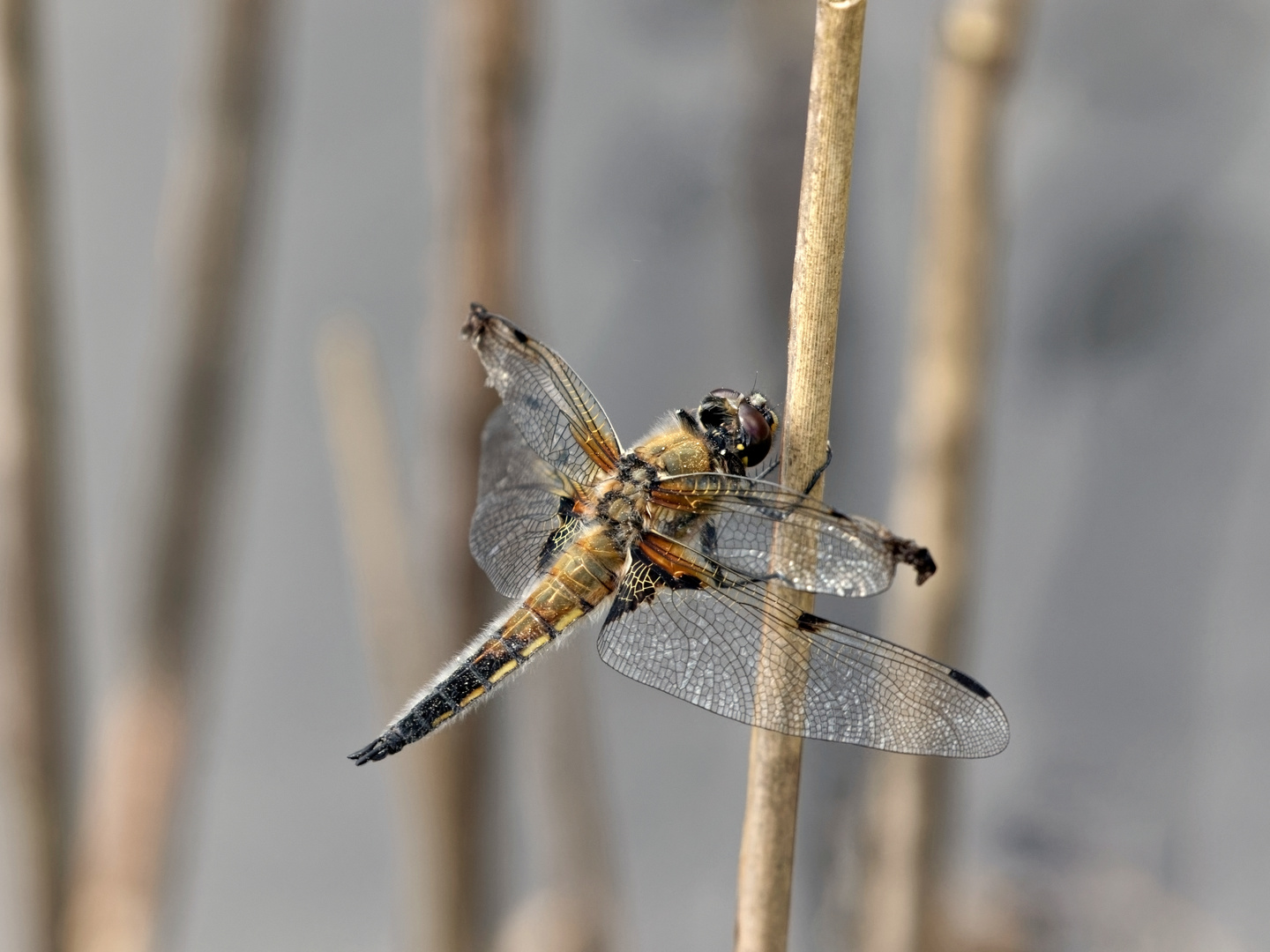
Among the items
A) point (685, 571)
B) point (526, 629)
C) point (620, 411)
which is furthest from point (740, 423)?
point (620, 411)

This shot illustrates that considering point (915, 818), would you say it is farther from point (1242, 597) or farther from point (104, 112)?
point (104, 112)

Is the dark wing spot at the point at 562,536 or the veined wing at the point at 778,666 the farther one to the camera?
the dark wing spot at the point at 562,536

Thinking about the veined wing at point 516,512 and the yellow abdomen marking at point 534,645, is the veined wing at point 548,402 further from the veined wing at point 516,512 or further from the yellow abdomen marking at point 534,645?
the yellow abdomen marking at point 534,645

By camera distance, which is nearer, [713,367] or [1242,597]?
[1242,597]

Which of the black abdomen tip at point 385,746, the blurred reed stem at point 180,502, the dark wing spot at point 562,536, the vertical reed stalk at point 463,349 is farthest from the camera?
the blurred reed stem at point 180,502

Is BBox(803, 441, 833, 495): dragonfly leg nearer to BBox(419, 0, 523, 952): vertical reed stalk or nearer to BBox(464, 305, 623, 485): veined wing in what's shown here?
BBox(464, 305, 623, 485): veined wing

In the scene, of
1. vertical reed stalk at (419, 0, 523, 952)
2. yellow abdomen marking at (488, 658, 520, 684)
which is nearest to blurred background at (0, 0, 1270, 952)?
vertical reed stalk at (419, 0, 523, 952)

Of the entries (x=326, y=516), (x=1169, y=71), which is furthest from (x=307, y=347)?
(x=1169, y=71)

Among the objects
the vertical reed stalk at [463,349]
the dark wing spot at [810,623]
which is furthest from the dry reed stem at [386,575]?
the dark wing spot at [810,623]
